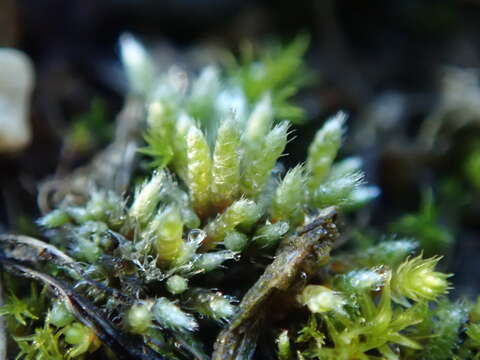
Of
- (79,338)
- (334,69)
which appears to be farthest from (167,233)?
(334,69)

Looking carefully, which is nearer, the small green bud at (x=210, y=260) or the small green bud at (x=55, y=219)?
the small green bud at (x=210, y=260)

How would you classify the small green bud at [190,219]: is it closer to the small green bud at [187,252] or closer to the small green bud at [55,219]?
the small green bud at [187,252]

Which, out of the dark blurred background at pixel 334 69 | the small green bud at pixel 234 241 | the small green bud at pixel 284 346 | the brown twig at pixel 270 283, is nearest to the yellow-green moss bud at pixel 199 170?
the small green bud at pixel 234 241

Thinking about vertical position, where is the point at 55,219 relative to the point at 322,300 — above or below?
above

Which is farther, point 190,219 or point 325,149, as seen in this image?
point 325,149

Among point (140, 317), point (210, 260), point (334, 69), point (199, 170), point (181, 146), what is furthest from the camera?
point (334, 69)

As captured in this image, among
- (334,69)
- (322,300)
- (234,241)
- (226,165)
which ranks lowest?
(334,69)

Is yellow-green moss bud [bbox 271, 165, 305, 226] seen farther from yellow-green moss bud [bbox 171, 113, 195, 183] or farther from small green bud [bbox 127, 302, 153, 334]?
small green bud [bbox 127, 302, 153, 334]

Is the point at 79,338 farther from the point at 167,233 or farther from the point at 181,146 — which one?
the point at 181,146
